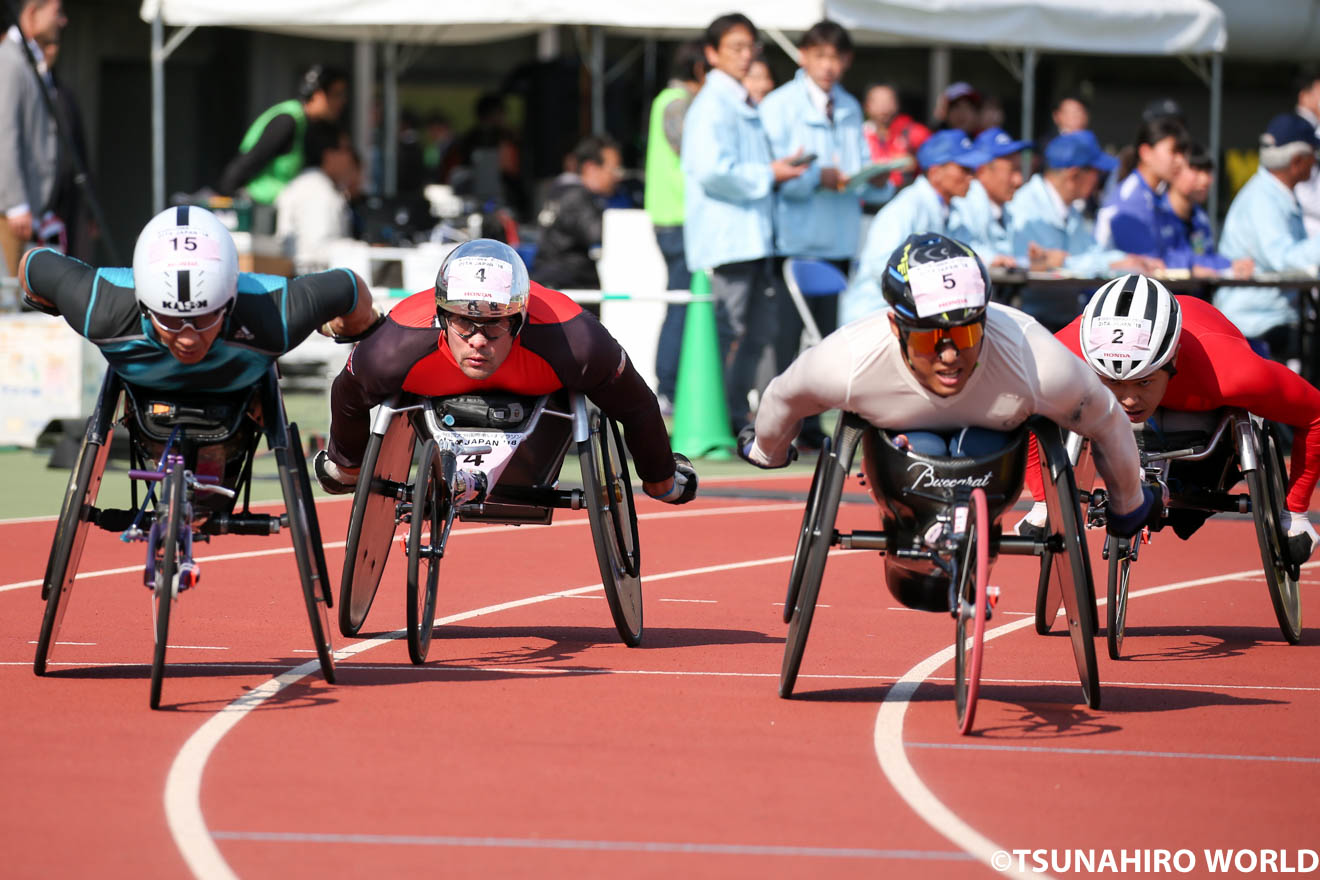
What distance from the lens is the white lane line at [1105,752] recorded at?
680cm

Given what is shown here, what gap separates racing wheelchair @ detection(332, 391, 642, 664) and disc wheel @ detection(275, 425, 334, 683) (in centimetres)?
37

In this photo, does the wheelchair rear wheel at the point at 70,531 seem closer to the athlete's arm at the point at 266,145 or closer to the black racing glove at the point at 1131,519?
the black racing glove at the point at 1131,519

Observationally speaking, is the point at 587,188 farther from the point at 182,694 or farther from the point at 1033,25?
the point at 182,694

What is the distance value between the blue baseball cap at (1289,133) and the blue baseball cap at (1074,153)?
1468 mm

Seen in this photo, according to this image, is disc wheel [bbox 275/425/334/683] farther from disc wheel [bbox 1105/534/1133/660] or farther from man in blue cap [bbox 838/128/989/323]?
man in blue cap [bbox 838/128/989/323]

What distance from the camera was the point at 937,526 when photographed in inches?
284

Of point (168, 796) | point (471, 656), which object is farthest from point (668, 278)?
point (168, 796)

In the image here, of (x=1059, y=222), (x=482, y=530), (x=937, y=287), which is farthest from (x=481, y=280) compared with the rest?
(x=1059, y=222)

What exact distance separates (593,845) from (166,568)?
206 centimetres

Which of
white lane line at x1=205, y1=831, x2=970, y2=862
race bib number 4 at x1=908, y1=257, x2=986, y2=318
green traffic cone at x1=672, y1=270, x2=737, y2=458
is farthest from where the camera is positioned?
green traffic cone at x1=672, y1=270, x2=737, y2=458

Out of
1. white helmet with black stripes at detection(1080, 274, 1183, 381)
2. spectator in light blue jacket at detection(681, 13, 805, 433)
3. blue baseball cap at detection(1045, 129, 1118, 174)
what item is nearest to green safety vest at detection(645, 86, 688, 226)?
spectator in light blue jacket at detection(681, 13, 805, 433)

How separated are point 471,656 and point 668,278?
27.4 ft

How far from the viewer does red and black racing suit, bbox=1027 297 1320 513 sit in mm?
8820

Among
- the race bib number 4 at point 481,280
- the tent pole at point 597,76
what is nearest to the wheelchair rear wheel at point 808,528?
the race bib number 4 at point 481,280
